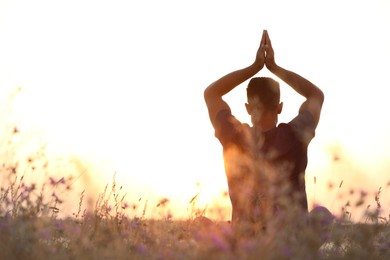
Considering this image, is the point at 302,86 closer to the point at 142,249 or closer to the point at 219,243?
the point at 142,249

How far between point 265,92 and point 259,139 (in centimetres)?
47

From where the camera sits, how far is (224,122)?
194 inches

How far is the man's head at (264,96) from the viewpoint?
4.93 metres

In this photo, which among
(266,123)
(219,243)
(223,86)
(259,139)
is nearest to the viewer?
(219,243)

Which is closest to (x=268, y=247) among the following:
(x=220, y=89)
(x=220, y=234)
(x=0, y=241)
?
(x=220, y=234)

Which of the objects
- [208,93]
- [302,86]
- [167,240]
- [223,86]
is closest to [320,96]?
[302,86]

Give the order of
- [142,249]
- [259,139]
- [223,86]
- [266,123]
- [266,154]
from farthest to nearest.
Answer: [223,86] → [266,123] → [266,154] → [259,139] → [142,249]

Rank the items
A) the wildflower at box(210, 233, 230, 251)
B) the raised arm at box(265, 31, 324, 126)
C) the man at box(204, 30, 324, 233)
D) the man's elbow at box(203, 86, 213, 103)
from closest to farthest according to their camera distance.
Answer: the wildflower at box(210, 233, 230, 251) → the man at box(204, 30, 324, 233) → the raised arm at box(265, 31, 324, 126) → the man's elbow at box(203, 86, 213, 103)

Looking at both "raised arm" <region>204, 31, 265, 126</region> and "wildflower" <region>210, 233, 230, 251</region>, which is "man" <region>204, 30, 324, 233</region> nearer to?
"raised arm" <region>204, 31, 265, 126</region>

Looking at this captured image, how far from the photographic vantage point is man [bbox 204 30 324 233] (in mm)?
4566

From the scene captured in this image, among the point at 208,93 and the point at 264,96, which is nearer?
the point at 264,96

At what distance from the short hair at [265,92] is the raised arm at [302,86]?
23cm

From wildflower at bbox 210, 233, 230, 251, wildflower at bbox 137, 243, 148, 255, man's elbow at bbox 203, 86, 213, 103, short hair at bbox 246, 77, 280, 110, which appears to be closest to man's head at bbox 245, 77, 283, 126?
short hair at bbox 246, 77, 280, 110

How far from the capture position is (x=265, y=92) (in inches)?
195
